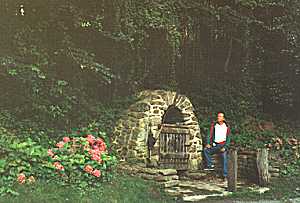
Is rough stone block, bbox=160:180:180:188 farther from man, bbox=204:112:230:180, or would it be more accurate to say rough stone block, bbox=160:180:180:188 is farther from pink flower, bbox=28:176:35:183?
pink flower, bbox=28:176:35:183

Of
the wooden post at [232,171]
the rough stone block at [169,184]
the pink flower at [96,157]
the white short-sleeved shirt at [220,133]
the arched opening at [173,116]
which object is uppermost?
the arched opening at [173,116]

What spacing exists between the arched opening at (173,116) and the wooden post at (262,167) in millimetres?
2875

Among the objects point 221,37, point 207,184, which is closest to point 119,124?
point 207,184

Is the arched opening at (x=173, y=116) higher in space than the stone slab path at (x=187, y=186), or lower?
higher

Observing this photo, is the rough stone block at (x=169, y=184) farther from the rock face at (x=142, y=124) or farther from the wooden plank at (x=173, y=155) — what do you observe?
the wooden plank at (x=173, y=155)

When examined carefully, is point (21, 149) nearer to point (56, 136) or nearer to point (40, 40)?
point (56, 136)

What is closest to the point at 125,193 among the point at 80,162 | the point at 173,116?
the point at 80,162

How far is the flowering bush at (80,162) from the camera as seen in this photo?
7.89 meters

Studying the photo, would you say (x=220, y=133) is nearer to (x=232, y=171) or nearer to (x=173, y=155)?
(x=173, y=155)

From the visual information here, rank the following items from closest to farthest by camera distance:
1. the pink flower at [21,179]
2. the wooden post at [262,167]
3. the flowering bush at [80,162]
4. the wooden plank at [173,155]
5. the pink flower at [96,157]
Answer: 1. the pink flower at [21,179]
2. the flowering bush at [80,162]
3. the pink flower at [96,157]
4. the wooden post at [262,167]
5. the wooden plank at [173,155]

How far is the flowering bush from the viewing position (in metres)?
7.89

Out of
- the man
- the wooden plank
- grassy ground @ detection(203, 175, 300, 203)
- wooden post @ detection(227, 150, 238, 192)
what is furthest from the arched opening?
wooden post @ detection(227, 150, 238, 192)

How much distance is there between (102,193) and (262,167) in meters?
4.46

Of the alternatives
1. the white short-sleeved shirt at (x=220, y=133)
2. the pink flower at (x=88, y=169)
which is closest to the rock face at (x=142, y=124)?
the white short-sleeved shirt at (x=220, y=133)
